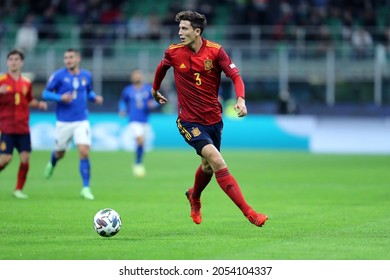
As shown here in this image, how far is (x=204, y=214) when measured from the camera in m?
15.3

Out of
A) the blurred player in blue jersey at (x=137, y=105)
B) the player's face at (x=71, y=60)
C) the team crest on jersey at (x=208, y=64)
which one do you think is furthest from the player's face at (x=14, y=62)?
the blurred player in blue jersey at (x=137, y=105)

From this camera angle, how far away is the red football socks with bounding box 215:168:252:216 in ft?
40.7

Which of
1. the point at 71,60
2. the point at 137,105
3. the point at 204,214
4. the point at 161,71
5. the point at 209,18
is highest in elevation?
the point at 161,71

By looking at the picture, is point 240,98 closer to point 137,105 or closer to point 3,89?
point 3,89

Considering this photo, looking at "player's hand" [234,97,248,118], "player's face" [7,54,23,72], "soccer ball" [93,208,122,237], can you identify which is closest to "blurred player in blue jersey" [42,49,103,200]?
"player's face" [7,54,23,72]

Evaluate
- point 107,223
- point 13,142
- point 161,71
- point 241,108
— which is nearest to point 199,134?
point 241,108

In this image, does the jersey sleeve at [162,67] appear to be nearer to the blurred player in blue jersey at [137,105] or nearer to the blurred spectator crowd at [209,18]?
the blurred player in blue jersey at [137,105]

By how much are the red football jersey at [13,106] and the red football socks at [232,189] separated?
6.17 meters

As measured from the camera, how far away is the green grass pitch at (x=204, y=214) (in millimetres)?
10930

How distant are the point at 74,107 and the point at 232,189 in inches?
249

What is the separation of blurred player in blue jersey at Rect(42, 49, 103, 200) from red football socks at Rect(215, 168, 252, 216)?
5671 mm

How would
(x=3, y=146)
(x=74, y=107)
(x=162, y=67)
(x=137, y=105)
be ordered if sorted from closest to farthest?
(x=162, y=67), (x=3, y=146), (x=74, y=107), (x=137, y=105)

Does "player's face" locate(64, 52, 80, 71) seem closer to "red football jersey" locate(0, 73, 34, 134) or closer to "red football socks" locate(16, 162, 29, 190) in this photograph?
"red football jersey" locate(0, 73, 34, 134)
